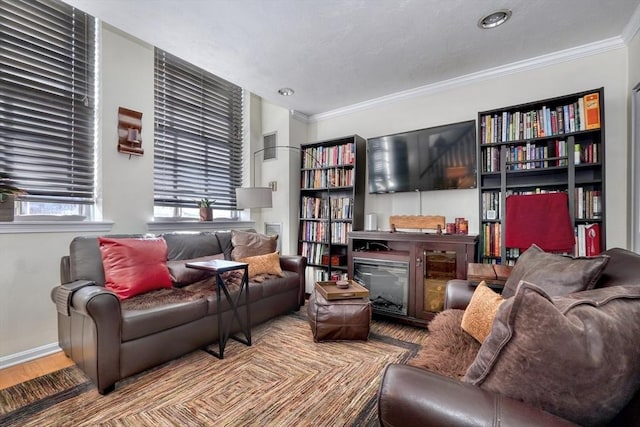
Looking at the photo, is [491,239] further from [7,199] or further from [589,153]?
[7,199]

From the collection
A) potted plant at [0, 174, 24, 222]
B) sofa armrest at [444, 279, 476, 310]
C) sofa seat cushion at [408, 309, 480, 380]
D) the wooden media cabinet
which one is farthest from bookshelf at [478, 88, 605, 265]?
potted plant at [0, 174, 24, 222]

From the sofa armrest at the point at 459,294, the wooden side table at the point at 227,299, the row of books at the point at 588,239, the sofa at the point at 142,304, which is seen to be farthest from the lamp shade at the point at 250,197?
the row of books at the point at 588,239

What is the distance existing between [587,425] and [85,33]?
3.81m

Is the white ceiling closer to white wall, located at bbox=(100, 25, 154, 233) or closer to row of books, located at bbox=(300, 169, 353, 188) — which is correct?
white wall, located at bbox=(100, 25, 154, 233)

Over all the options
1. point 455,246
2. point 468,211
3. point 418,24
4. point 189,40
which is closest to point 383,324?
point 455,246

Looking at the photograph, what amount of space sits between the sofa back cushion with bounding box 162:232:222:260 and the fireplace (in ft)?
Answer: 4.97

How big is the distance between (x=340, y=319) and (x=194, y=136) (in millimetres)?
2688

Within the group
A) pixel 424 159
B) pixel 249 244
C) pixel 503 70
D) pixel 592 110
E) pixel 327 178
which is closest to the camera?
pixel 592 110

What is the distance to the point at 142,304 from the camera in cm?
193

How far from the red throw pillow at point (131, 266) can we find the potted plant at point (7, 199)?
1.81ft

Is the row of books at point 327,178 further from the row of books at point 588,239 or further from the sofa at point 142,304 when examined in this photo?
the row of books at point 588,239

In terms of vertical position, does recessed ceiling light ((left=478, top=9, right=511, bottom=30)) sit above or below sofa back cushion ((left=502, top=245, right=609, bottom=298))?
above

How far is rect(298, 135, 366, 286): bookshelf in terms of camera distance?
3418mm

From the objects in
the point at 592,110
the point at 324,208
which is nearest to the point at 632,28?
the point at 592,110
